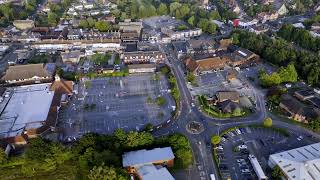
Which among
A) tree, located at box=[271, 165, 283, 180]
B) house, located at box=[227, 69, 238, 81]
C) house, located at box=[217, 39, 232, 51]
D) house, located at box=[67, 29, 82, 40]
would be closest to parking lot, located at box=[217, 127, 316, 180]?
tree, located at box=[271, 165, 283, 180]

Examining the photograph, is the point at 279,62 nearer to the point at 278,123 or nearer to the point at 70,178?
the point at 278,123

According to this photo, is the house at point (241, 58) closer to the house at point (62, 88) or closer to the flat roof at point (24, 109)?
the house at point (62, 88)

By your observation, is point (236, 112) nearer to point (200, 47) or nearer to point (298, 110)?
point (298, 110)

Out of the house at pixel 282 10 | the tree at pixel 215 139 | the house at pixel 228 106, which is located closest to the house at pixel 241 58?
the house at pixel 228 106

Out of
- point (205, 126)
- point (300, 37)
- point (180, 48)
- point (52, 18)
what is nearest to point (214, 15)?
point (180, 48)

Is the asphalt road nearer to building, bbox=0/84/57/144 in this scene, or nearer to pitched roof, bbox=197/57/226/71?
pitched roof, bbox=197/57/226/71

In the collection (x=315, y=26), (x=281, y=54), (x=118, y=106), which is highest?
(x=315, y=26)
